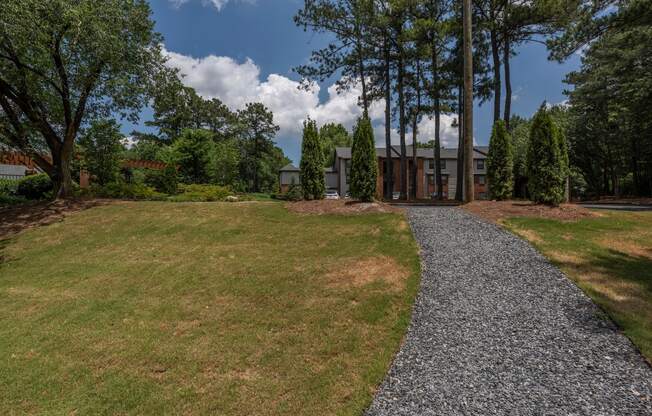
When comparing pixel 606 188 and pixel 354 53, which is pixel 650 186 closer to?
pixel 606 188

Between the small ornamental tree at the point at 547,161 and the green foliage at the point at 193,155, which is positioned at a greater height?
the green foliage at the point at 193,155

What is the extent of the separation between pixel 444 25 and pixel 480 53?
12.2 ft

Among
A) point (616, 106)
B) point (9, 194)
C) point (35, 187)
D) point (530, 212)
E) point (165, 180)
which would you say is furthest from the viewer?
point (616, 106)

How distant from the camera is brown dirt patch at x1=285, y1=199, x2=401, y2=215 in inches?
439

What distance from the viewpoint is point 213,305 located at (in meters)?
5.40

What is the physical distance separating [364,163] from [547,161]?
6.06m

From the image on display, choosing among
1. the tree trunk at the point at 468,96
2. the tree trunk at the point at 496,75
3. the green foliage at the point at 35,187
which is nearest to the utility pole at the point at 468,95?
the tree trunk at the point at 468,96

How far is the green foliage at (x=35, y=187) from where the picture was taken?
1694 centimetres

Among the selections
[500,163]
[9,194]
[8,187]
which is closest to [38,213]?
[9,194]

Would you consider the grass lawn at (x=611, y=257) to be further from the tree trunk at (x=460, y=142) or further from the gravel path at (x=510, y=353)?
the tree trunk at (x=460, y=142)

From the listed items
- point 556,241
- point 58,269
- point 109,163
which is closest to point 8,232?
Answer: point 58,269

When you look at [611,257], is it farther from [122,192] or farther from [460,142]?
[122,192]

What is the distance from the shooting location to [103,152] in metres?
20.9

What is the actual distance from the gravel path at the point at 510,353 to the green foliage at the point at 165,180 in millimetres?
19961
